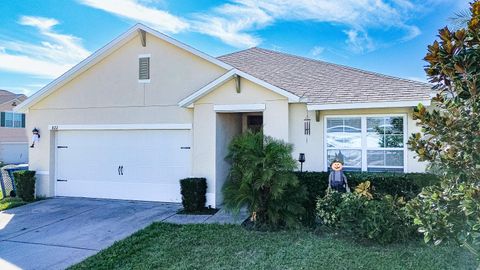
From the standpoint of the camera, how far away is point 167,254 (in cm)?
601

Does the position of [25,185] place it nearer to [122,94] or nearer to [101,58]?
[122,94]

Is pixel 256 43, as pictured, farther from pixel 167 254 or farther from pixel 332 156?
pixel 167 254

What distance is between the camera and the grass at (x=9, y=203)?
10484 millimetres

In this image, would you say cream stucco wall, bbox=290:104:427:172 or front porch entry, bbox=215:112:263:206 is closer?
cream stucco wall, bbox=290:104:427:172

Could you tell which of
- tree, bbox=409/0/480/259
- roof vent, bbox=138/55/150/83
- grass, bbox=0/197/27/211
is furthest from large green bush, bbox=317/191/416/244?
grass, bbox=0/197/27/211

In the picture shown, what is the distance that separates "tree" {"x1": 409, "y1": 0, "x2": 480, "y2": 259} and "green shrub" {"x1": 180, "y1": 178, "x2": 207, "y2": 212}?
6773 millimetres

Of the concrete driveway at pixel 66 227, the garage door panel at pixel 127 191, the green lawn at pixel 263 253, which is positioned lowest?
the concrete driveway at pixel 66 227

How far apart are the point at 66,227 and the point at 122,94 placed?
5114mm

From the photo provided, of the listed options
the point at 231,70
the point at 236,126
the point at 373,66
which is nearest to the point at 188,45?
the point at 231,70

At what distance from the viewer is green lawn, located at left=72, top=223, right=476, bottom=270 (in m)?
5.28

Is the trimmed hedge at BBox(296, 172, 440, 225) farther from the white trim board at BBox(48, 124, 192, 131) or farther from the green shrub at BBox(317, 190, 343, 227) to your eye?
the white trim board at BBox(48, 124, 192, 131)

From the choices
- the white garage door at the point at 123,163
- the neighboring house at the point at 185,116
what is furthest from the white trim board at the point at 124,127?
the white garage door at the point at 123,163

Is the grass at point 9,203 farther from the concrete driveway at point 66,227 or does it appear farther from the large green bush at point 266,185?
the large green bush at point 266,185

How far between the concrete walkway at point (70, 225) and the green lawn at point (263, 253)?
0.67m
